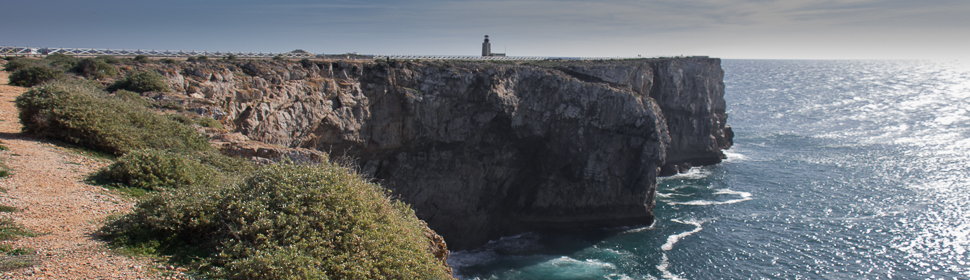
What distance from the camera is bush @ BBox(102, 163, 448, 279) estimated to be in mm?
10406

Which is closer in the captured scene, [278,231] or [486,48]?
[278,231]

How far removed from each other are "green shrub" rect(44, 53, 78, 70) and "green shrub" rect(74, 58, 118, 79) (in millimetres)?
856

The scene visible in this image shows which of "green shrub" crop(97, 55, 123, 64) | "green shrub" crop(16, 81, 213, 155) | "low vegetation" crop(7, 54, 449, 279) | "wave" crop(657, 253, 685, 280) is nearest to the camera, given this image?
"low vegetation" crop(7, 54, 449, 279)

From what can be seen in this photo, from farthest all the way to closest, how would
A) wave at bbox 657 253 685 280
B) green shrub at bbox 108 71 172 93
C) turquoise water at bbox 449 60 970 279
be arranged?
turquoise water at bbox 449 60 970 279 → wave at bbox 657 253 685 280 → green shrub at bbox 108 71 172 93

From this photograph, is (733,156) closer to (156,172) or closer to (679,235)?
(679,235)

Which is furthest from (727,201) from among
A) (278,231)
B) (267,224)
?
(267,224)

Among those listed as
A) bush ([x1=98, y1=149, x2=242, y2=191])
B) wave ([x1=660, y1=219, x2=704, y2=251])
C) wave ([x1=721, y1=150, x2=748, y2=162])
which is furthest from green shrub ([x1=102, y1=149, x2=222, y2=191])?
wave ([x1=721, y1=150, x2=748, y2=162])

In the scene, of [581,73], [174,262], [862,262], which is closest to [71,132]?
[174,262]

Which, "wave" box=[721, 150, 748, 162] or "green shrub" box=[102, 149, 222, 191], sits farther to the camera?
"wave" box=[721, 150, 748, 162]

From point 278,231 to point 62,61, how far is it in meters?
26.8

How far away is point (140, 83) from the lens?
25.0 m

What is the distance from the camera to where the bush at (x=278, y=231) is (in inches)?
410

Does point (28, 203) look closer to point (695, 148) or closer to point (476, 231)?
point (476, 231)

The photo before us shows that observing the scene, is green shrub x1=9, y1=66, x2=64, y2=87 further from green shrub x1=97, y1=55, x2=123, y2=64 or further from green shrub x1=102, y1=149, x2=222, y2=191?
green shrub x1=102, y1=149, x2=222, y2=191
